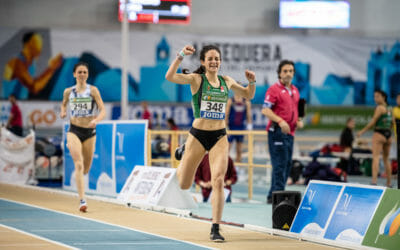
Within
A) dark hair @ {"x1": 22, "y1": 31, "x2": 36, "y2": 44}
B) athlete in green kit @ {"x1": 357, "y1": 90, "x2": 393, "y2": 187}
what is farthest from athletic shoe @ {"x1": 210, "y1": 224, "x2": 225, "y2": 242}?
dark hair @ {"x1": 22, "y1": 31, "x2": 36, "y2": 44}

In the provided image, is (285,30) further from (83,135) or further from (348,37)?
(83,135)

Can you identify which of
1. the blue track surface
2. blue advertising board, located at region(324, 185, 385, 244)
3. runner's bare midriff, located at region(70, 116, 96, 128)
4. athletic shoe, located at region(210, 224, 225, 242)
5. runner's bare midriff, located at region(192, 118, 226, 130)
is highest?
runner's bare midriff, located at region(192, 118, 226, 130)

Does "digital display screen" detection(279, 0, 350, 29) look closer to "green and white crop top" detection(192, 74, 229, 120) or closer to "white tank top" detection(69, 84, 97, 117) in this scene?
"white tank top" detection(69, 84, 97, 117)

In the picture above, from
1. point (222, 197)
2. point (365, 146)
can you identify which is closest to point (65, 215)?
point (222, 197)

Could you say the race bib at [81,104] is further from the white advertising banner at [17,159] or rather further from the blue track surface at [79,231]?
the white advertising banner at [17,159]

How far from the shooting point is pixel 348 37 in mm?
30516

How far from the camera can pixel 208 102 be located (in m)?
8.20

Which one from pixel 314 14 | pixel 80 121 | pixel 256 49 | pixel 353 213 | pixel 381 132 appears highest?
pixel 314 14

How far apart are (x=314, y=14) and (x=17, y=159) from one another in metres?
16.6

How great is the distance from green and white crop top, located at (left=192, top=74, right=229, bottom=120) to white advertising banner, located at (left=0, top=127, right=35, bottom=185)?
9965mm

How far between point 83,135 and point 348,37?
20.8 metres

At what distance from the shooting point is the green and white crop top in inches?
323

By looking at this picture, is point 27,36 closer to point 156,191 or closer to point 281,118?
point 156,191

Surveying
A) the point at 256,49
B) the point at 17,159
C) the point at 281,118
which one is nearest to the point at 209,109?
the point at 281,118
